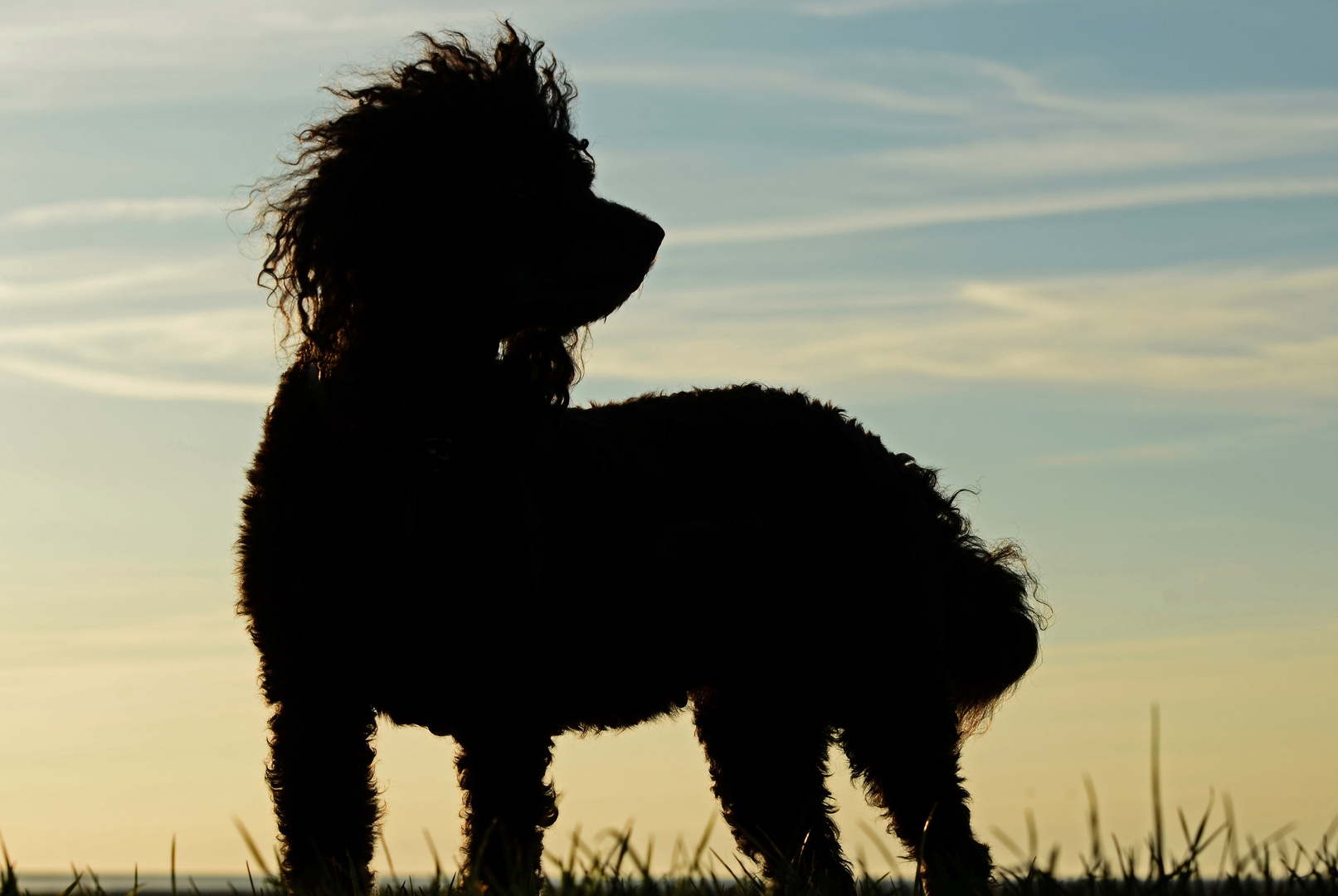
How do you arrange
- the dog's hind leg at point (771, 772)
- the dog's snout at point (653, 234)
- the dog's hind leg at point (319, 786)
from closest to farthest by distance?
the dog's hind leg at point (319, 786), the dog's snout at point (653, 234), the dog's hind leg at point (771, 772)

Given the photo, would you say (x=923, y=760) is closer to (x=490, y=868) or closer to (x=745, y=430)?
(x=745, y=430)

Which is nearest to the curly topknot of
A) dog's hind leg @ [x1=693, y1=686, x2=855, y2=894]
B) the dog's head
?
the dog's head

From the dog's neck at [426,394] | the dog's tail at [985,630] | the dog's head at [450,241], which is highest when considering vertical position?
the dog's head at [450,241]

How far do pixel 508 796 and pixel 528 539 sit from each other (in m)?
0.80

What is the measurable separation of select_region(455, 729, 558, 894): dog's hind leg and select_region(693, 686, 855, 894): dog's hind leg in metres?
1.43

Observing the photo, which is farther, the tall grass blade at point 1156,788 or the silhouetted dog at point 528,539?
the silhouetted dog at point 528,539

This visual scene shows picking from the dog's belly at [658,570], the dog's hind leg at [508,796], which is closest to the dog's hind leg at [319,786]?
the dog's belly at [658,570]

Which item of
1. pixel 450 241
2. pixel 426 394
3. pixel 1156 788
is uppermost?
pixel 450 241

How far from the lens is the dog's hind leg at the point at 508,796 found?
3.94m

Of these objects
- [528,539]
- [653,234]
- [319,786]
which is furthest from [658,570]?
[319,786]

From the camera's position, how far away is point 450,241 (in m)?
4.30

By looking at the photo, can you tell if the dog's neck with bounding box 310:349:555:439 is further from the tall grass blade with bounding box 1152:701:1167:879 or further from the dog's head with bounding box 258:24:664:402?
the tall grass blade with bounding box 1152:701:1167:879

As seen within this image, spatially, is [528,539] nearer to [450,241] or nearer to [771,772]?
[450,241]

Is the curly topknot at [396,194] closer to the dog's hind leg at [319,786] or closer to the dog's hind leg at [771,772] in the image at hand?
the dog's hind leg at [319,786]
